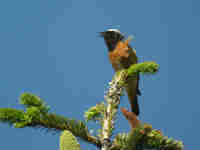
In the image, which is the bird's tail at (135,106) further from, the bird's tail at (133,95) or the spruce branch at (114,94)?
the spruce branch at (114,94)

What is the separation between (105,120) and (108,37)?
285 centimetres

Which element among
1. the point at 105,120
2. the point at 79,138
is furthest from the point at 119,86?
the point at 79,138

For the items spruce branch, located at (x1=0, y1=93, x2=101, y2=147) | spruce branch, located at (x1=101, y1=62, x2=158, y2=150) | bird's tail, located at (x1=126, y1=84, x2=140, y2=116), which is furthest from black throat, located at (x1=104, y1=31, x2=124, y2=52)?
spruce branch, located at (x1=0, y1=93, x2=101, y2=147)

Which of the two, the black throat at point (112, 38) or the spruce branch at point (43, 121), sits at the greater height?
the black throat at point (112, 38)

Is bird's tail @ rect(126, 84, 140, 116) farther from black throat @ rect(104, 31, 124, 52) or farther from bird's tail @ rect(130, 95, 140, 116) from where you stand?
black throat @ rect(104, 31, 124, 52)

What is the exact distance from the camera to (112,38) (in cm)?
412

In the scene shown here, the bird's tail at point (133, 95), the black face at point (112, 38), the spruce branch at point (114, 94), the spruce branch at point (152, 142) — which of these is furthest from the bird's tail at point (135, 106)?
the spruce branch at point (152, 142)

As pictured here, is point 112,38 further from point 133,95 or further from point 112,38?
point 133,95

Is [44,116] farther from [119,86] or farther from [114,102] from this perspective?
[119,86]

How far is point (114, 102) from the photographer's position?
1.50m

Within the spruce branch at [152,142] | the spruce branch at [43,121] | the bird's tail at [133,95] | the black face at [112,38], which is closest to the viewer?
the spruce branch at [152,142]

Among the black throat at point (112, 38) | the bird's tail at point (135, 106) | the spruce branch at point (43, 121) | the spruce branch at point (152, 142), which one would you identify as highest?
the black throat at point (112, 38)

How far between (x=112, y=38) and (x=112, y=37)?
0.6 inches

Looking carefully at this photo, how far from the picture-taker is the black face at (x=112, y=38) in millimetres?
4105
